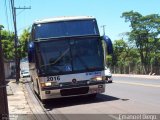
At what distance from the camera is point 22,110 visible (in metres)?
16.9

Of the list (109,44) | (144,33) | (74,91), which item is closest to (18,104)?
(74,91)

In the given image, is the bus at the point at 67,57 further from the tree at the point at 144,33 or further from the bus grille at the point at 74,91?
the tree at the point at 144,33

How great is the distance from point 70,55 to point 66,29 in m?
1.12

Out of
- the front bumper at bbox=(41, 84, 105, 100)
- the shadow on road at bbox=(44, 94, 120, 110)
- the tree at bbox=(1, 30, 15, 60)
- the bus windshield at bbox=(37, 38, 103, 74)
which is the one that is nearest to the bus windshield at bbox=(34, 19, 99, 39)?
the bus windshield at bbox=(37, 38, 103, 74)

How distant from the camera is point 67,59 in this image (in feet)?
56.1

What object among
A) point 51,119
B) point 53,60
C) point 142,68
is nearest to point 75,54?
point 53,60

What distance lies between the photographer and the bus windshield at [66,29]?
1725cm

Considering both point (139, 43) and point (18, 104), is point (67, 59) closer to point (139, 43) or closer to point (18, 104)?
point (18, 104)

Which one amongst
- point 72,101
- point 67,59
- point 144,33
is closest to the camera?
point 67,59

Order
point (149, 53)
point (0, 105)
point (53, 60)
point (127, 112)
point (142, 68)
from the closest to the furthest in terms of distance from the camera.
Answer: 1. point (0, 105)
2. point (127, 112)
3. point (53, 60)
4. point (142, 68)
5. point (149, 53)

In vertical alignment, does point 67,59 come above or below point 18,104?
above

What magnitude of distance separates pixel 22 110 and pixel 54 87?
1522 mm

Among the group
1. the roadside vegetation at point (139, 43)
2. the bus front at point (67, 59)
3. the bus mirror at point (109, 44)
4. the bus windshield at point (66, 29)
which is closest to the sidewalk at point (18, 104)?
the bus front at point (67, 59)

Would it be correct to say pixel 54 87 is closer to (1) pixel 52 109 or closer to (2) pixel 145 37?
(1) pixel 52 109
